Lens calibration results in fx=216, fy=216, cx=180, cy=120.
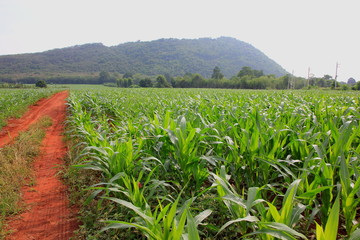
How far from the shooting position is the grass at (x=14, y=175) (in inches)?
99.3

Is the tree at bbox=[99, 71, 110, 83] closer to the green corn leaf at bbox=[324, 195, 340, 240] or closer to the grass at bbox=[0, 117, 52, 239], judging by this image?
the grass at bbox=[0, 117, 52, 239]

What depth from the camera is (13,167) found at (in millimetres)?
3541

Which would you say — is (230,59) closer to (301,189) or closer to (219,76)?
(219,76)

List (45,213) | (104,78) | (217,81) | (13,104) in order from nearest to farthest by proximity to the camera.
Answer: (45,213) → (13,104) → (217,81) → (104,78)

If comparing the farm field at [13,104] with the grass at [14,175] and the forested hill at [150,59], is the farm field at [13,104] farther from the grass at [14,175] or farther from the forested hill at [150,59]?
the forested hill at [150,59]

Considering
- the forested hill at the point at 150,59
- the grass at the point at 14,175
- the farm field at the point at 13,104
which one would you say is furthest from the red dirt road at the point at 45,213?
the forested hill at the point at 150,59

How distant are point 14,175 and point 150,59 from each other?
151194mm

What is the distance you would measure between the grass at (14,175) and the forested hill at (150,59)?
123 m

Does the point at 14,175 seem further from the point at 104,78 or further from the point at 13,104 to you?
the point at 104,78

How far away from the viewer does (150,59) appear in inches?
5807

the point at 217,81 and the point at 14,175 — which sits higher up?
the point at 217,81

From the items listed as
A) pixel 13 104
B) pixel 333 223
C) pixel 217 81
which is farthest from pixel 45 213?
pixel 217 81

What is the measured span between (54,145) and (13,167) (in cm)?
189

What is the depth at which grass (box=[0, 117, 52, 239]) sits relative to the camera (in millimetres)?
2521
